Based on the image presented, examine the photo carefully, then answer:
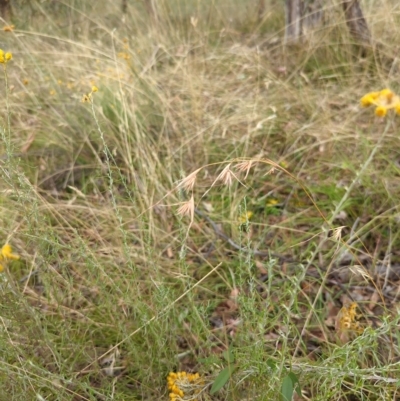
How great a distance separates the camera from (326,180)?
2.45 metres

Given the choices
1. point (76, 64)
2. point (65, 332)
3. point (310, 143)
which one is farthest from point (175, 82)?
point (65, 332)

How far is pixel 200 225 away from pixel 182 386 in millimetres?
987

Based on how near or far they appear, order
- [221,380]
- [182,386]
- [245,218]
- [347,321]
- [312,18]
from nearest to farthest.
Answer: [221,380]
[182,386]
[347,321]
[245,218]
[312,18]

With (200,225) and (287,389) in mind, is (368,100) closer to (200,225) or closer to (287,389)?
(287,389)

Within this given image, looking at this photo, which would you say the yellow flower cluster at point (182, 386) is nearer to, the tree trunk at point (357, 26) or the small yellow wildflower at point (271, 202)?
the small yellow wildflower at point (271, 202)

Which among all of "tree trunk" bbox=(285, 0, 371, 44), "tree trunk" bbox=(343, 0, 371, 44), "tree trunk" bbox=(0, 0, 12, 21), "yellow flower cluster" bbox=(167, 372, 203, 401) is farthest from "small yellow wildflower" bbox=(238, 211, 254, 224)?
"tree trunk" bbox=(0, 0, 12, 21)

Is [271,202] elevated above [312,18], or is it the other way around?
[312,18]

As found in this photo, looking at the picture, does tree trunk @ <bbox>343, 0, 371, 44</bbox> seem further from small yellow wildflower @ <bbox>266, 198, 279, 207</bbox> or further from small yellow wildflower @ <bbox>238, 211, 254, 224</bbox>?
small yellow wildflower @ <bbox>238, 211, 254, 224</bbox>

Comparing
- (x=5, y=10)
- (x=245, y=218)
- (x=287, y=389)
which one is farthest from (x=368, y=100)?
(x=5, y=10)

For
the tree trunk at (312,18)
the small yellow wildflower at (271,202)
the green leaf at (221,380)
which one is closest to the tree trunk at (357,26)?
the tree trunk at (312,18)

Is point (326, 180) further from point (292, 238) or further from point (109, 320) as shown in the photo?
point (109, 320)

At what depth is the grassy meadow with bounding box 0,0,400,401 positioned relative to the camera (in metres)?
1.30

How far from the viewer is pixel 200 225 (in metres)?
2.24

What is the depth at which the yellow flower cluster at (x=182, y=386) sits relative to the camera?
133cm
